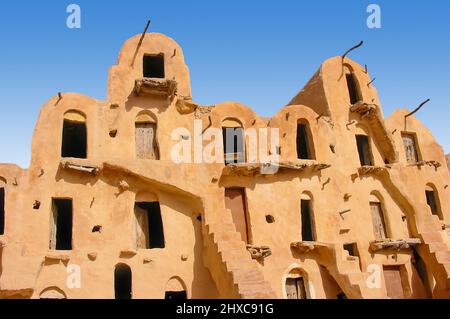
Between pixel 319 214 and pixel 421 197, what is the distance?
8899 millimetres

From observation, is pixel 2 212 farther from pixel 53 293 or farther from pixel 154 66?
pixel 154 66

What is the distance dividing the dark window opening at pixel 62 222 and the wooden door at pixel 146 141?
4036 mm

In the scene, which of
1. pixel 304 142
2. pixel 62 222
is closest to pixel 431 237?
pixel 304 142

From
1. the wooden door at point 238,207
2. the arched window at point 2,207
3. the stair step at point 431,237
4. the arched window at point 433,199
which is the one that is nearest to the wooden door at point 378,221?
the stair step at point 431,237

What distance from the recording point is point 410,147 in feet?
98.8

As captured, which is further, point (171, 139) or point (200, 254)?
point (171, 139)

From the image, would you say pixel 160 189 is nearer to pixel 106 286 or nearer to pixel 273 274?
Result: pixel 106 286

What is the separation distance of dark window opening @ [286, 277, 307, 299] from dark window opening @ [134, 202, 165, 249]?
6375 millimetres

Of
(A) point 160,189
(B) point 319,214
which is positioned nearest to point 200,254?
(A) point 160,189

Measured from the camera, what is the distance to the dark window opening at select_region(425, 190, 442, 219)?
29.0m

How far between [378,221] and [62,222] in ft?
56.8

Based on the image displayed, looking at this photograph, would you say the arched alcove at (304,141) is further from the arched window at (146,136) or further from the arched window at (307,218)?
the arched window at (146,136)

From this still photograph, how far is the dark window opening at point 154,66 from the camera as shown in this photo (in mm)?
23922

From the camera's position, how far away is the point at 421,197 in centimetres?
2794
